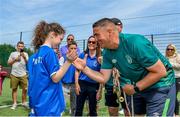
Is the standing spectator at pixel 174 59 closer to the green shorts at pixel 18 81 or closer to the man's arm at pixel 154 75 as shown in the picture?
the green shorts at pixel 18 81

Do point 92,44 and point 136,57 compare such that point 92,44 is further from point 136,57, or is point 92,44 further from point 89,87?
point 136,57

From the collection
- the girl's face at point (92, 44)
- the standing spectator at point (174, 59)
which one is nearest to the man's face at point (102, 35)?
the girl's face at point (92, 44)

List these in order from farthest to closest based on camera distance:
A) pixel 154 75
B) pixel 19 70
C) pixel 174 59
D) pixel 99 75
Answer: pixel 19 70
pixel 174 59
pixel 99 75
pixel 154 75

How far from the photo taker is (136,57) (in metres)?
4.22

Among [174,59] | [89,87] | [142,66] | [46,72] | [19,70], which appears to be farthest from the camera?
[19,70]

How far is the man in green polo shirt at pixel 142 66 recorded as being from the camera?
415 cm

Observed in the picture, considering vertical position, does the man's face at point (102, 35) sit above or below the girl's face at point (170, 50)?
above

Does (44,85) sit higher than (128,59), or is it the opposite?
(128,59)

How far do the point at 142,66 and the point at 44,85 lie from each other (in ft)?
3.93

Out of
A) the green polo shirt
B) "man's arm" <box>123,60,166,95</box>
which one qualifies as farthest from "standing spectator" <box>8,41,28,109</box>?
"man's arm" <box>123,60,166,95</box>

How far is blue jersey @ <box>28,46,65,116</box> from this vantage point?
465 cm

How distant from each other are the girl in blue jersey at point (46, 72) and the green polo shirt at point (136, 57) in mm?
528

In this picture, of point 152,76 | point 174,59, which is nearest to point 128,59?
point 152,76

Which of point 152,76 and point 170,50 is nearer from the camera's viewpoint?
point 152,76
